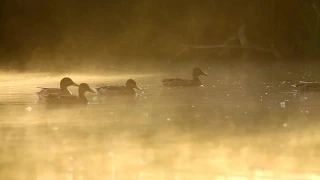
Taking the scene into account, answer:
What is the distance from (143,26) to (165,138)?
11323mm

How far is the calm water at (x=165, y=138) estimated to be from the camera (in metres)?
3.62

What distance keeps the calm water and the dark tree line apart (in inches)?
308

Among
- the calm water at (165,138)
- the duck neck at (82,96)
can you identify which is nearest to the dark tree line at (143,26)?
the duck neck at (82,96)

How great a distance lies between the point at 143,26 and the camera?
615 inches

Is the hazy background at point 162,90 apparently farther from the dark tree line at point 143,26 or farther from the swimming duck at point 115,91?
the swimming duck at point 115,91

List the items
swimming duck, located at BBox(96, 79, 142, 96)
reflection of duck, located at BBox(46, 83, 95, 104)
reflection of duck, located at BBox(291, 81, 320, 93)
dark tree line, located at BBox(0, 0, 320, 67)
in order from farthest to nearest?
dark tree line, located at BBox(0, 0, 320, 67), swimming duck, located at BBox(96, 79, 142, 96), reflection of duck, located at BBox(291, 81, 320, 93), reflection of duck, located at BBox(46, 83, 95, 104)

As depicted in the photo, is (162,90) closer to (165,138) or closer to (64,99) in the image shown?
(64,99)

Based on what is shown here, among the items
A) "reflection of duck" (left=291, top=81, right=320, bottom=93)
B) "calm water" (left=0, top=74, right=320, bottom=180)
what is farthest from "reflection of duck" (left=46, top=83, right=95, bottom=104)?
"reflection of duck" (left=291, top=81, right=320, bottom=93)

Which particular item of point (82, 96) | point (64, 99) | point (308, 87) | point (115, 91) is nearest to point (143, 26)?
point (115, 91)

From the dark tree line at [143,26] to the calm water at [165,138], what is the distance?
7834 millimetres

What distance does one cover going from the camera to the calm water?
3623 millimetres

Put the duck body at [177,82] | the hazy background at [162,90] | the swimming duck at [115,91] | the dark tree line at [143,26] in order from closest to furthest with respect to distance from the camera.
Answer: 1. the hazy background at [162,90]
2. the swimming duck at [115,91]
3. the duck body at [177,82]
4. the dark tree line at [143,26]

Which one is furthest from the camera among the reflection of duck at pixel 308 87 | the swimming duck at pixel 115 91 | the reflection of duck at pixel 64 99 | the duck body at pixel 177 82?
the duck body at pixel 177 82

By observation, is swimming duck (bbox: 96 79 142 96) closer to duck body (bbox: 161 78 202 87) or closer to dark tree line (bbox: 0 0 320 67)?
duck body (bbox: 161 78 202 87)
